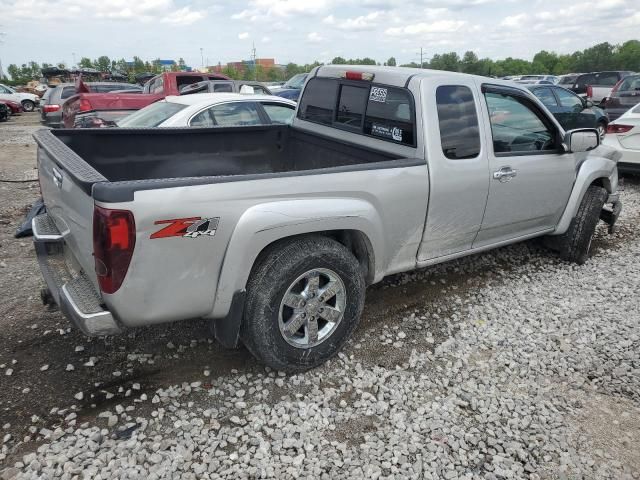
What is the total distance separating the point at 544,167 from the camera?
422 cm

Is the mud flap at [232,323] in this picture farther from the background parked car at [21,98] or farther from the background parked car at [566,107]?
the background parked car at [21,98]

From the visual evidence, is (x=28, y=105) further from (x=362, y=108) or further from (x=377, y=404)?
(x=377, y=404)

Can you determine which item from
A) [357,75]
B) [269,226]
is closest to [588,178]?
[357,75]

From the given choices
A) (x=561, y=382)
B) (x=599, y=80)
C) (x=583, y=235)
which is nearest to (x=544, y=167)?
(x=583, y=235)

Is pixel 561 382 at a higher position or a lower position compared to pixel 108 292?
lower

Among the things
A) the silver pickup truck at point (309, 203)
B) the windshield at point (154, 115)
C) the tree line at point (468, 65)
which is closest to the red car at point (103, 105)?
the windshield at point (154, 115)

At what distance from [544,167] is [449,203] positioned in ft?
4.05

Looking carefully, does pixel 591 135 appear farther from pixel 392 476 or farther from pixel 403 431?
pixel 392 476

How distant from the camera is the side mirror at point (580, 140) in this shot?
4.25 metres

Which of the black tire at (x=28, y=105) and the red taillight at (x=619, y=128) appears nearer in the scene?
the red taillight at (x=619, y=128)

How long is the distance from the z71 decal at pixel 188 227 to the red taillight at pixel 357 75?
2005mm

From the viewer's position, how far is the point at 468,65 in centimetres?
6238

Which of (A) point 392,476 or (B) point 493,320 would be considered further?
(B) point 493,320

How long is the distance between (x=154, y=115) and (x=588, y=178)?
519cm
